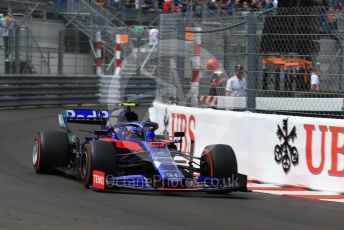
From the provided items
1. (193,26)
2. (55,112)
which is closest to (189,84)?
(193,26)

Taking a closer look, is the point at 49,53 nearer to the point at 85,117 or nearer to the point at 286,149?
the point at 85,117

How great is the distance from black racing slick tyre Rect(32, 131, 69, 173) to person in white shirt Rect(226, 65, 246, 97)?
8.22ft

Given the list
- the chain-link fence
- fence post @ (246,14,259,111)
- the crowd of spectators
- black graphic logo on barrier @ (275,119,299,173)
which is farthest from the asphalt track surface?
the crowd of spectators

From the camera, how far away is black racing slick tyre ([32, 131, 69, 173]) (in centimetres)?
1075

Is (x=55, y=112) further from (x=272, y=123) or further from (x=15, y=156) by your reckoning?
(x=272, y=123)

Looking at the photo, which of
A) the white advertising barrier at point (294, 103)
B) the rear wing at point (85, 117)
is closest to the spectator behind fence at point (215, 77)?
the white advertising barrier at point (294, 103)

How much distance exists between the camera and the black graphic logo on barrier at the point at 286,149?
10.5 metres

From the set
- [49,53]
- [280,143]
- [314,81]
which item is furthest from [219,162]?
[49,53]

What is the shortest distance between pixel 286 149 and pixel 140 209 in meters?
3.31

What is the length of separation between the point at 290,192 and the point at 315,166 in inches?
19.6

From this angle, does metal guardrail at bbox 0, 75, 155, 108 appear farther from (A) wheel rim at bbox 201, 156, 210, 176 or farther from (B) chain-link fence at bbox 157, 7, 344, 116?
(A) wheel rim at bbox 201, 156, 210, 176

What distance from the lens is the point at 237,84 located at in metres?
11.5

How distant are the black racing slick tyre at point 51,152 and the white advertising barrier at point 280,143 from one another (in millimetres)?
2349

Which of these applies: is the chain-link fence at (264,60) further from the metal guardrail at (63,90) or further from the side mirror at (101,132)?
the metal guardrail at (63,90)
